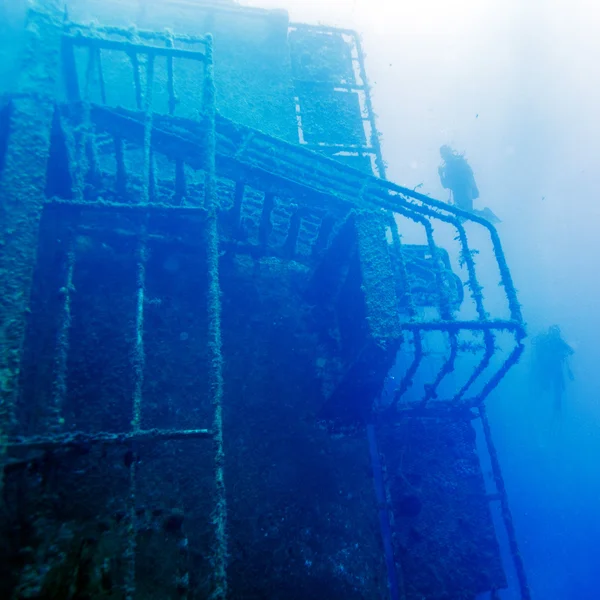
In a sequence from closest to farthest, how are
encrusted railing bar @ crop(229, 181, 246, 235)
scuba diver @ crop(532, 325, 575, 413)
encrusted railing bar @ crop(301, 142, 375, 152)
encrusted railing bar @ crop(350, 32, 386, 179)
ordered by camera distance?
encrusted railing bar @ crop(229, 181, 246, 235), encrusted railing bar @ crop(301, 142, 375, 152), encrusted railing bar @ crop(350, 32, 386, 179), scuba diver @ crop(532, 325, 575, 413)

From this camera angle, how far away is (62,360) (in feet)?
7.13

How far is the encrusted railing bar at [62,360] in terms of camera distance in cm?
205

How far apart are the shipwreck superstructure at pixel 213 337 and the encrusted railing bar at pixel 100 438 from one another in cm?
1

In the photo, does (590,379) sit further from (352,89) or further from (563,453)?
(352,89)

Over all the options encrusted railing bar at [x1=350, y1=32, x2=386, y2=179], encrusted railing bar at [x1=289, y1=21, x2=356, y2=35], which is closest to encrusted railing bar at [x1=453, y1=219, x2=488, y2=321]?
encrusted railing bar at [x1=350, y1=32, x2=386, y2=179]

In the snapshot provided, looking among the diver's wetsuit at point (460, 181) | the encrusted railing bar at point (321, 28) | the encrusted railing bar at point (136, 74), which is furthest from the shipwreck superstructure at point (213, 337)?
the diver's wetsuit at point (460, 181)

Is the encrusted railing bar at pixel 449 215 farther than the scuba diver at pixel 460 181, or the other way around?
the scuba diver at pixel 460 181

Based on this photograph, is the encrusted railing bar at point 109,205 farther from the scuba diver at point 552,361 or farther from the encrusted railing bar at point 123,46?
the scuba diver at point 552,361

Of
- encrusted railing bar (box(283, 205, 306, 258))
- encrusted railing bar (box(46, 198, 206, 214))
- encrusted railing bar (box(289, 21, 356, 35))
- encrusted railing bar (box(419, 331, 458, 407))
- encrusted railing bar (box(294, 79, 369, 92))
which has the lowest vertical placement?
encrusted railing bar (box(419, 331, 458, 407))

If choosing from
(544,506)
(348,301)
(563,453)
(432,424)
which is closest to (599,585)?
(544,506)

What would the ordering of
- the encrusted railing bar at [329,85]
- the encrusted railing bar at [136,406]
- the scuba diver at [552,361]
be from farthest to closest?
the scuba diver at [552,361] < the encrusted railing bar at [329,85] < the encrusted railing bar at [136,406]

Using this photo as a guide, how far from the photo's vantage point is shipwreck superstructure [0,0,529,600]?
195cm

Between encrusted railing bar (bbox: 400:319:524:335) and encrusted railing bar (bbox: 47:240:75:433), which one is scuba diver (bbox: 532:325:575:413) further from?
encrusted railing bar (bbox: 47:240:75:433)

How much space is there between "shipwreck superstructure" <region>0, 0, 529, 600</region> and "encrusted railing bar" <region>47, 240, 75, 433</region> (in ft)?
0.04
